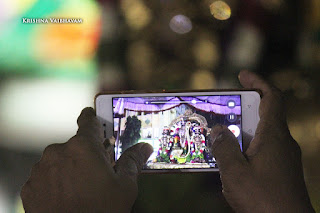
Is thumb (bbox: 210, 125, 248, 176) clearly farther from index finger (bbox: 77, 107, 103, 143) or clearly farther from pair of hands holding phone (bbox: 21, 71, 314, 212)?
index finger (bbox: 77, 107, 103, 143)

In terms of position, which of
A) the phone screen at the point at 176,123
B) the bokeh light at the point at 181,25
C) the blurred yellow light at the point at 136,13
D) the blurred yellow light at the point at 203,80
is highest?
the blurred yellow light at the point at 136,13

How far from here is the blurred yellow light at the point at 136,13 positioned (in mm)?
542

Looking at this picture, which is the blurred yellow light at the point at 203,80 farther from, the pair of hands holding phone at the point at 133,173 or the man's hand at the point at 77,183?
the man's hand at the point at 77,183

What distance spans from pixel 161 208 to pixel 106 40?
0.29 metres

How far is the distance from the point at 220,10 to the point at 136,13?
14 cm

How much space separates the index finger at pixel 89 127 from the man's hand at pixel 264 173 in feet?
0.46

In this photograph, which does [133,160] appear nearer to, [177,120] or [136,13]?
[177,120]

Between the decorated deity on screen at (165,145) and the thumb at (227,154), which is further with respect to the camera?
the decorated deity on screen at (165,145)

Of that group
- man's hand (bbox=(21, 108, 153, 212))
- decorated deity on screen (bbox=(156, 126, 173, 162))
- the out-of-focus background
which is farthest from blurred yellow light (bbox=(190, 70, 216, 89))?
man's hand (bbox=(21, 108, 153, 212))

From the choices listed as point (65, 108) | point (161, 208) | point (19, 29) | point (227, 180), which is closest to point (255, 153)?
point (227, 180)

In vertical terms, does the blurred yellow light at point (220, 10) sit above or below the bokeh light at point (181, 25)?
above

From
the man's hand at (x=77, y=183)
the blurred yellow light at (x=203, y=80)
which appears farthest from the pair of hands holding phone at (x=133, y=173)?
the blurred yellow light at (x=203, y=80)

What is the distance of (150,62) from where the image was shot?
0.54 metres

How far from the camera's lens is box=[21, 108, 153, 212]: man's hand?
29 centimetres
